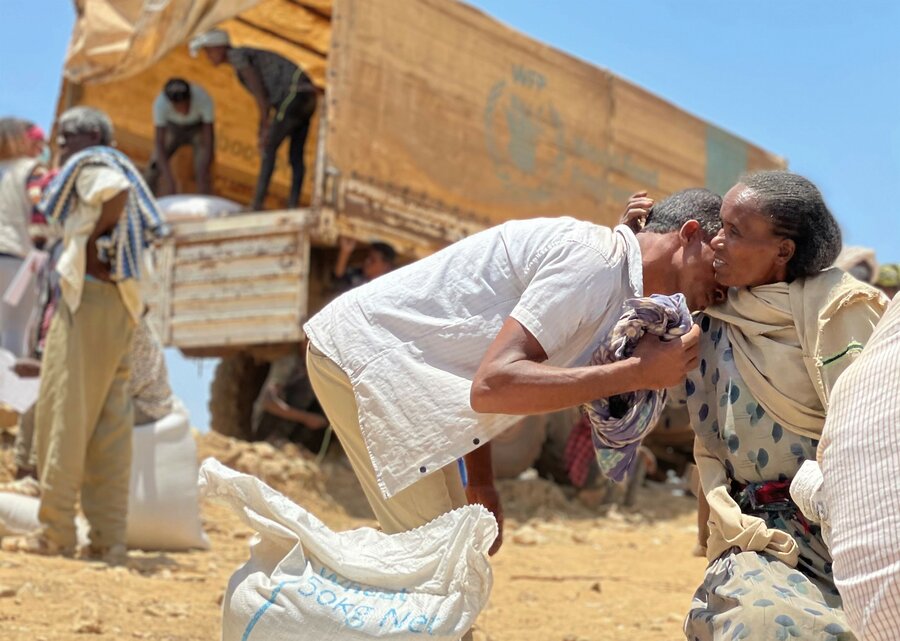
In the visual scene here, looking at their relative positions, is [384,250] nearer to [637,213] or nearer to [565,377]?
[637,213]

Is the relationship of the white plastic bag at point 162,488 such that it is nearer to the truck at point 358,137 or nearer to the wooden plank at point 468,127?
the truck at point 358,137

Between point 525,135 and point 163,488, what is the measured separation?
5.16 m

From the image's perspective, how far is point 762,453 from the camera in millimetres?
2611

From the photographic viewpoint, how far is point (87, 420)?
17.8 ft

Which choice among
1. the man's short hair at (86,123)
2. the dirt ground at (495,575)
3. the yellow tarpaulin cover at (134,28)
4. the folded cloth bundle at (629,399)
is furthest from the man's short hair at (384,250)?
the folded cloth bundle at (629,399)

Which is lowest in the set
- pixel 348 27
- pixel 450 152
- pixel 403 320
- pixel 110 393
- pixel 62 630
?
pixel 62 630

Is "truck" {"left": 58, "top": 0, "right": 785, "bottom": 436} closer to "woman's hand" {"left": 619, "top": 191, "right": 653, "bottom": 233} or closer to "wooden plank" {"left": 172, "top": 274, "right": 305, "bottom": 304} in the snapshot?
"wooden plank" {"left": 172, "top": 274, "right": 305, "bottom": 304}

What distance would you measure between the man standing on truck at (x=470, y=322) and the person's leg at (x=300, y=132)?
277 inches

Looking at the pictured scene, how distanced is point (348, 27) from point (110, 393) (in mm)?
3930

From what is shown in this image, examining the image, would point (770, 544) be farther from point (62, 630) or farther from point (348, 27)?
point (348, 27)

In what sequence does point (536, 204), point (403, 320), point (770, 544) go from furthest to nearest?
1. point (536, 204)
2. point (403, 320)
3. point (770, 544)

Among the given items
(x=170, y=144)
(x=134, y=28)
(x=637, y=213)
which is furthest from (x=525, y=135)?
(x=637, y=213)

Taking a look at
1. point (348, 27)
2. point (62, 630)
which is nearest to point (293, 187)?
point (348, 27)

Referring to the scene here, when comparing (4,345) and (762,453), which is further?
(4,345)
